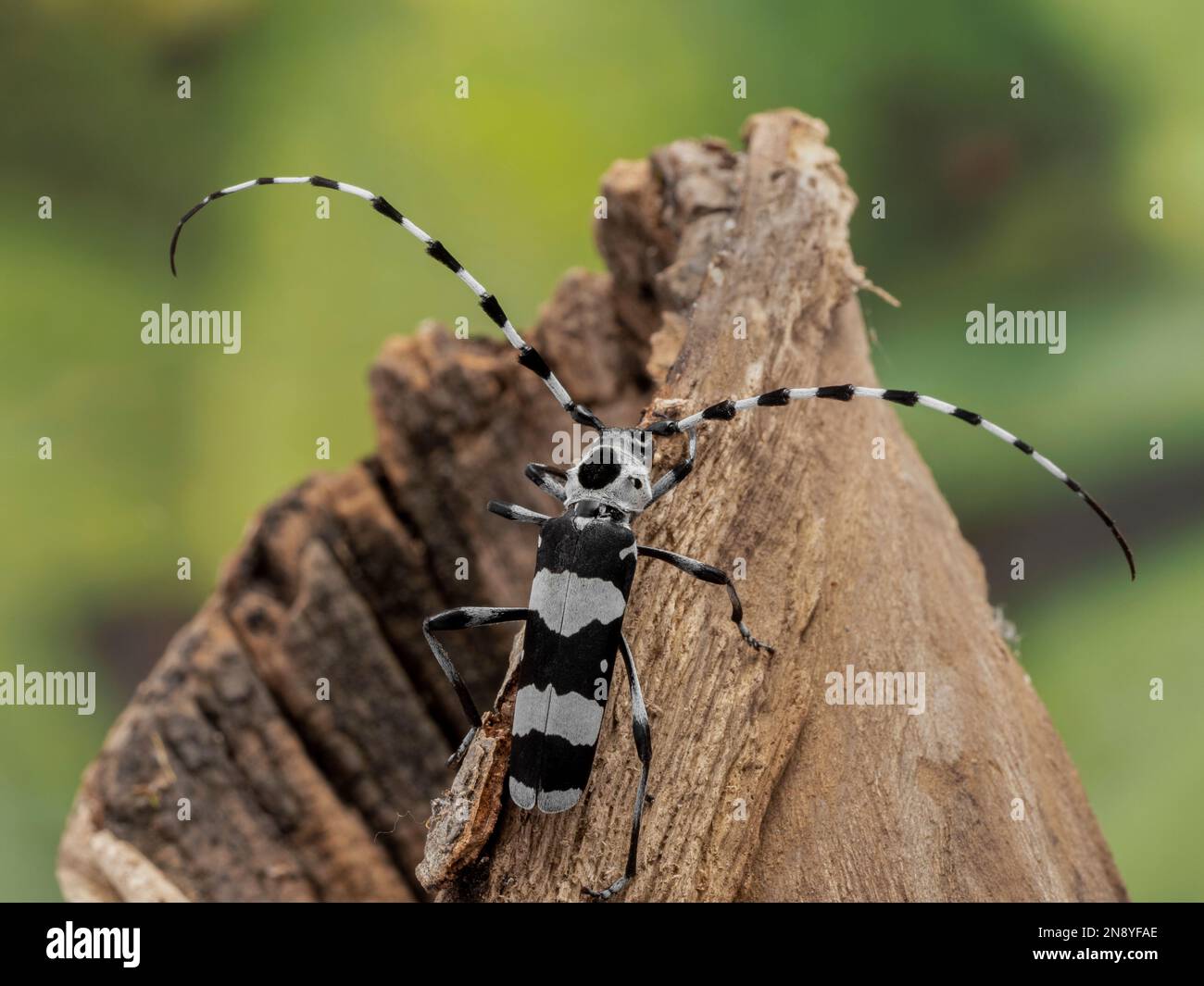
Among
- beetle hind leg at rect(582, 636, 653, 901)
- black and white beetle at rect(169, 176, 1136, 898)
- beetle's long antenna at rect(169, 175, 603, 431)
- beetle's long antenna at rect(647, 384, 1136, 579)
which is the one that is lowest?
beetle hind leg at rect(582, 636, 653, 901)

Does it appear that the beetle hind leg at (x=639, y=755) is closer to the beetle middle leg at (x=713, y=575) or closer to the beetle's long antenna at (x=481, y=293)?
the beetle middle leg at (x=713, y=575)

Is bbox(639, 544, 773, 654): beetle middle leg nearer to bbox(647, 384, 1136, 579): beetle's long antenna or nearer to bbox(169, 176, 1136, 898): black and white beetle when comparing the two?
bbox(169, 176, 1136, 898): black and white beetle

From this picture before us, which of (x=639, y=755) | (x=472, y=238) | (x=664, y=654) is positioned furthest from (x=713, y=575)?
(x=472, y=238)

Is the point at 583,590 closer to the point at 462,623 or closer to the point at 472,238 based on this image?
the point at 462,623

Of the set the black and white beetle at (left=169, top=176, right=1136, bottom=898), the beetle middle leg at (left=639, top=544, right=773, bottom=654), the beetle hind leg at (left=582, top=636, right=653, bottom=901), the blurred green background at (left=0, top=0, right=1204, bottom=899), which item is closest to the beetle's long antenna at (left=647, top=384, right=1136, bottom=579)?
the black and white beetle at (left=169, top=176, right=1136, bottom=898)
